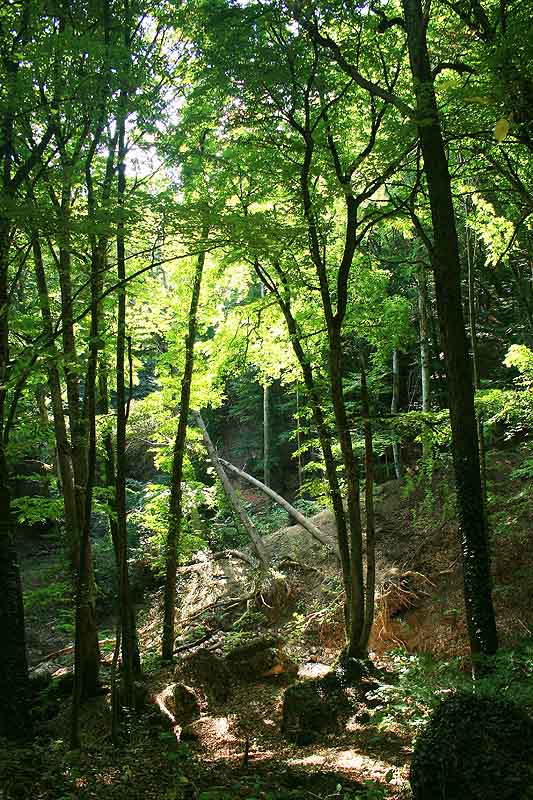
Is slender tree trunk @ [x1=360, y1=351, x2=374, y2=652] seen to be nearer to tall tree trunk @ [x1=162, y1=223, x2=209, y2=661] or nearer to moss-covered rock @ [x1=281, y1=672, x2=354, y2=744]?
moss-covered rock @ [x1=281, y1=672, x2=354, y2=744]

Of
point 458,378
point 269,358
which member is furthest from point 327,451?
point 458,378

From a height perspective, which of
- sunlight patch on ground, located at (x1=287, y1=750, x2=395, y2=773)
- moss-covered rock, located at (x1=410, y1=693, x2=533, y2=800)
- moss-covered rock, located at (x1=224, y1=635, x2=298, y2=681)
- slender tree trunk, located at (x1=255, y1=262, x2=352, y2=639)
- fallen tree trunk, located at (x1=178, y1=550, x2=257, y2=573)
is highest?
slender tree trunk, located at (x1=255, y1=262, x2=352, y2=639)

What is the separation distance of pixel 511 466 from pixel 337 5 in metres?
9.01

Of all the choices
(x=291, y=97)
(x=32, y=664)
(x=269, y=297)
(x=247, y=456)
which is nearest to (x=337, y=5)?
(x=291, y=97)

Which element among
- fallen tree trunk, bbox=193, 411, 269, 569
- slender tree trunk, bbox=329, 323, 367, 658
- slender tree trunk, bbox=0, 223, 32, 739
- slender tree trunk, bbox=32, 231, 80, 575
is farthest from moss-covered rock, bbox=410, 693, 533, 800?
fallen tree trunk, bbox=193, 411, 269, 569

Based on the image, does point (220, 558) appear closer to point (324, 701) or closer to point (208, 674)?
point (208, 674)

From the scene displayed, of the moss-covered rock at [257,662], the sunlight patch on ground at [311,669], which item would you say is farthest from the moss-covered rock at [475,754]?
the moss-covered rock at [257,662]

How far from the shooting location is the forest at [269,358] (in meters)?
5.13

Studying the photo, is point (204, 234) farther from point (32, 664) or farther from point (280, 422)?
point (280, 422)

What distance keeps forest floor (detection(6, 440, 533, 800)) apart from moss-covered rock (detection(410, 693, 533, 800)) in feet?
1.74

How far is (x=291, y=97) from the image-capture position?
713cm

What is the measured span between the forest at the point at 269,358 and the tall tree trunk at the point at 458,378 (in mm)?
24

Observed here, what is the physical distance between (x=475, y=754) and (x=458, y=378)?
3.40m

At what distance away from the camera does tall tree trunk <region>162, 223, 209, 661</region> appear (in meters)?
9.68
